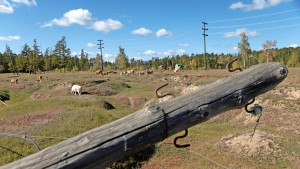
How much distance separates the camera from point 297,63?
117 metres

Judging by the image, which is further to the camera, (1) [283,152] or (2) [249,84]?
(1) [283,152]

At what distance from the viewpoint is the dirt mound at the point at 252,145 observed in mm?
18797

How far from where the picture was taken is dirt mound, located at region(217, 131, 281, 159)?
61.7 feet

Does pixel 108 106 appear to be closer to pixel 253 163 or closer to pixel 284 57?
pixel 253 163

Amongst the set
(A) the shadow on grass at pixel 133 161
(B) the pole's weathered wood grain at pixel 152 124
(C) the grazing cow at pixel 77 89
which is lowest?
(A) the shadow on grass at pixel 133 161

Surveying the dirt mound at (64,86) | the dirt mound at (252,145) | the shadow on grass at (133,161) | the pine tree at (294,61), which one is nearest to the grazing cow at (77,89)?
the dirt mound at (64,86)

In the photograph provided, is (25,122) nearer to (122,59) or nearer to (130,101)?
(130,101)

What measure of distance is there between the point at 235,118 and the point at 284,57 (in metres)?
125

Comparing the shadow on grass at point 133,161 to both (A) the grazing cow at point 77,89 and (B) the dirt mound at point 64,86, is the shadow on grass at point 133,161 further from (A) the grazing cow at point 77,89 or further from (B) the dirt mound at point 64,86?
(B) the dirt mound at point 64,86

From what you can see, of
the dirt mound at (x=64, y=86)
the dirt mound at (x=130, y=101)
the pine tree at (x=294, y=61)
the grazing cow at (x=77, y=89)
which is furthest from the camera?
the pine tree at (x=294, y=61)

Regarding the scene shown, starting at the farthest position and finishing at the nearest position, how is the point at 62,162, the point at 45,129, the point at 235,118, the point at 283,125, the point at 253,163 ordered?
the point at 235,118
the point at 283,125
the point at 45,129
the point at 253,163
the point at 62,162

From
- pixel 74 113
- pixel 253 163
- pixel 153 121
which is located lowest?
pixel 253 163

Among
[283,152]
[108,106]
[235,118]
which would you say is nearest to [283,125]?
[235,118]

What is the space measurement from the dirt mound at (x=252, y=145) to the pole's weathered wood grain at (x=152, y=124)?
15643 mm
